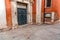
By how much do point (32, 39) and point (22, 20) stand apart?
14.0ft

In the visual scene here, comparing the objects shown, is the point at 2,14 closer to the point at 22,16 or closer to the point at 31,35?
the point at 31,35

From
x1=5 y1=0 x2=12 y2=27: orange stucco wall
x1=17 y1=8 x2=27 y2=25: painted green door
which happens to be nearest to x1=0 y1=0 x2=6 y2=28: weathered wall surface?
x1=5 y1=0 x2=12 y2=27: orange stucco wall

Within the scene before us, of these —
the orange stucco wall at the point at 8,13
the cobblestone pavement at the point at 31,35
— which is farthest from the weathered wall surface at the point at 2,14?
the cobblestone pavement at the point at 31,35

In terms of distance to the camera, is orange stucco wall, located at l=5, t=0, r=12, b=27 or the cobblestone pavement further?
orange stucco wall, located at l=5, t=0, r=12, b=27

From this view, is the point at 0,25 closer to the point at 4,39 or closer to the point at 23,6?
the point at 4,39

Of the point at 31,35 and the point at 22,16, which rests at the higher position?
the point at 22,16

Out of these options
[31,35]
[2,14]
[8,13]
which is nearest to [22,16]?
[8,13]

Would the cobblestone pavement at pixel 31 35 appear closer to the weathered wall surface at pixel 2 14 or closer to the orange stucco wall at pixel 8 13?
the weathered wall surface at pixel 2 14

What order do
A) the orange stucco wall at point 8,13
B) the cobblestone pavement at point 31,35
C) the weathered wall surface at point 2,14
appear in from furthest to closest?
the orange stucco wall at point 8,13 → the weathered wall surface at point 2,14 → the cobblestone pavement at point 31,35

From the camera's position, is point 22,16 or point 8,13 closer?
point 8,13

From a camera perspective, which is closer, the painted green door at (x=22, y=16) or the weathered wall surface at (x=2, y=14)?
the weathered wall surface at (x=2, y=14)

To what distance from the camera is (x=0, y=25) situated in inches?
251

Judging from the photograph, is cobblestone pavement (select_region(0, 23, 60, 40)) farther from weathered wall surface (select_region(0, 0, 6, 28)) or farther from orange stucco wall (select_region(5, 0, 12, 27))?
orange stucco wall (select_region(5, 0, 12, 27))

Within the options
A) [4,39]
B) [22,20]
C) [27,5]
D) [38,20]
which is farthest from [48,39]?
[38,20]
